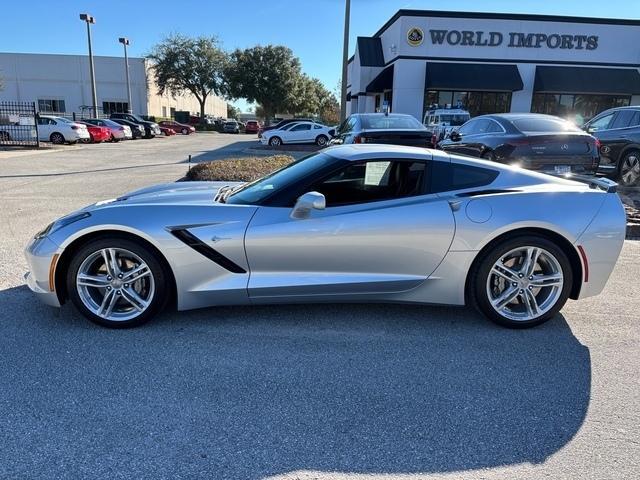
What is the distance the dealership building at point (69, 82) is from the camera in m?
60.6

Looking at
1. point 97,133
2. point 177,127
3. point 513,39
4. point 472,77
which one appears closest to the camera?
point 472,77

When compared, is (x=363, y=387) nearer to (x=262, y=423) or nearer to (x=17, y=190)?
(x=262, y=423)

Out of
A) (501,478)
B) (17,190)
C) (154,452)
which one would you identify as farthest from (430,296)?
(17,190)

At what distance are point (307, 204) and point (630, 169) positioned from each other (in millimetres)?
8919

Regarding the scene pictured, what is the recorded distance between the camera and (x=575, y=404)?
116 inches

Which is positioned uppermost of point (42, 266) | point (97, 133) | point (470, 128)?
point (470, 128)

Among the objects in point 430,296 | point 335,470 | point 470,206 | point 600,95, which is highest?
point 600,95

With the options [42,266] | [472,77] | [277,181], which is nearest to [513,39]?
[472,77]

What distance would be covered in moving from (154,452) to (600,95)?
32.2 meters

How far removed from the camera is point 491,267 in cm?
379

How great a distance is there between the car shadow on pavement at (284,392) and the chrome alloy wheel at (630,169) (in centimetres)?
732

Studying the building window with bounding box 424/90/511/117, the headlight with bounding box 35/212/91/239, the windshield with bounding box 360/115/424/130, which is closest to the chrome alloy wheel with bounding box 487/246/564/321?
the headlight with bounding box 35/212/91/239

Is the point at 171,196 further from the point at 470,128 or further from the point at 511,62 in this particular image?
the point at 511,62

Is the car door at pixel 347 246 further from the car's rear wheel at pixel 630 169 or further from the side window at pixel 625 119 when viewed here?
the side window at pixel 625 119
